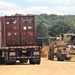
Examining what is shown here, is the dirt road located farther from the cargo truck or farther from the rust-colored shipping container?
the rust-colored shipping container

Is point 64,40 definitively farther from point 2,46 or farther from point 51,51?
point 2,46

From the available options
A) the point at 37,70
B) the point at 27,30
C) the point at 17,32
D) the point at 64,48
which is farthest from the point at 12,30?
the point at 64,48

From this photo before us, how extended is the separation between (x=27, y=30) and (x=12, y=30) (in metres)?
1.23

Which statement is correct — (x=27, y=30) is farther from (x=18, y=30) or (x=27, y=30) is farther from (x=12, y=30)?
(x=12, y=30)

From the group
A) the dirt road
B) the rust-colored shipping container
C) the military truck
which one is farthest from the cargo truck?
the military truck

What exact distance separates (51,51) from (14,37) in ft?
45.2

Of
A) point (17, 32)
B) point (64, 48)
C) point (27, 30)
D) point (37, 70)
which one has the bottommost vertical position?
point (37, 70)

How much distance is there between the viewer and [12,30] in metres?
34.2

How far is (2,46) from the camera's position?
35000 millimetres

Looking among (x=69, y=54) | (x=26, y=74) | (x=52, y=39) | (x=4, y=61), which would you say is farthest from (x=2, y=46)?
(x=52, y=39)

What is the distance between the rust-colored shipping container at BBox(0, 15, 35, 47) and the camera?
112 feet

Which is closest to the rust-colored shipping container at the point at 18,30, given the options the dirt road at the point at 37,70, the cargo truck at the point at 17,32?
the cargo truck at the point at 17,32

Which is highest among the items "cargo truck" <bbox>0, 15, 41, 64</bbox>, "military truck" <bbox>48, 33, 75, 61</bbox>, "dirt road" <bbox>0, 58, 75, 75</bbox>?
"cargo truck" <bbox>0, 15, 41, 64</bbox>

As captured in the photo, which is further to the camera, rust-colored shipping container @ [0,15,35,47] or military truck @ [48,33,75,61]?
military truck @ [48,33,75,61]
